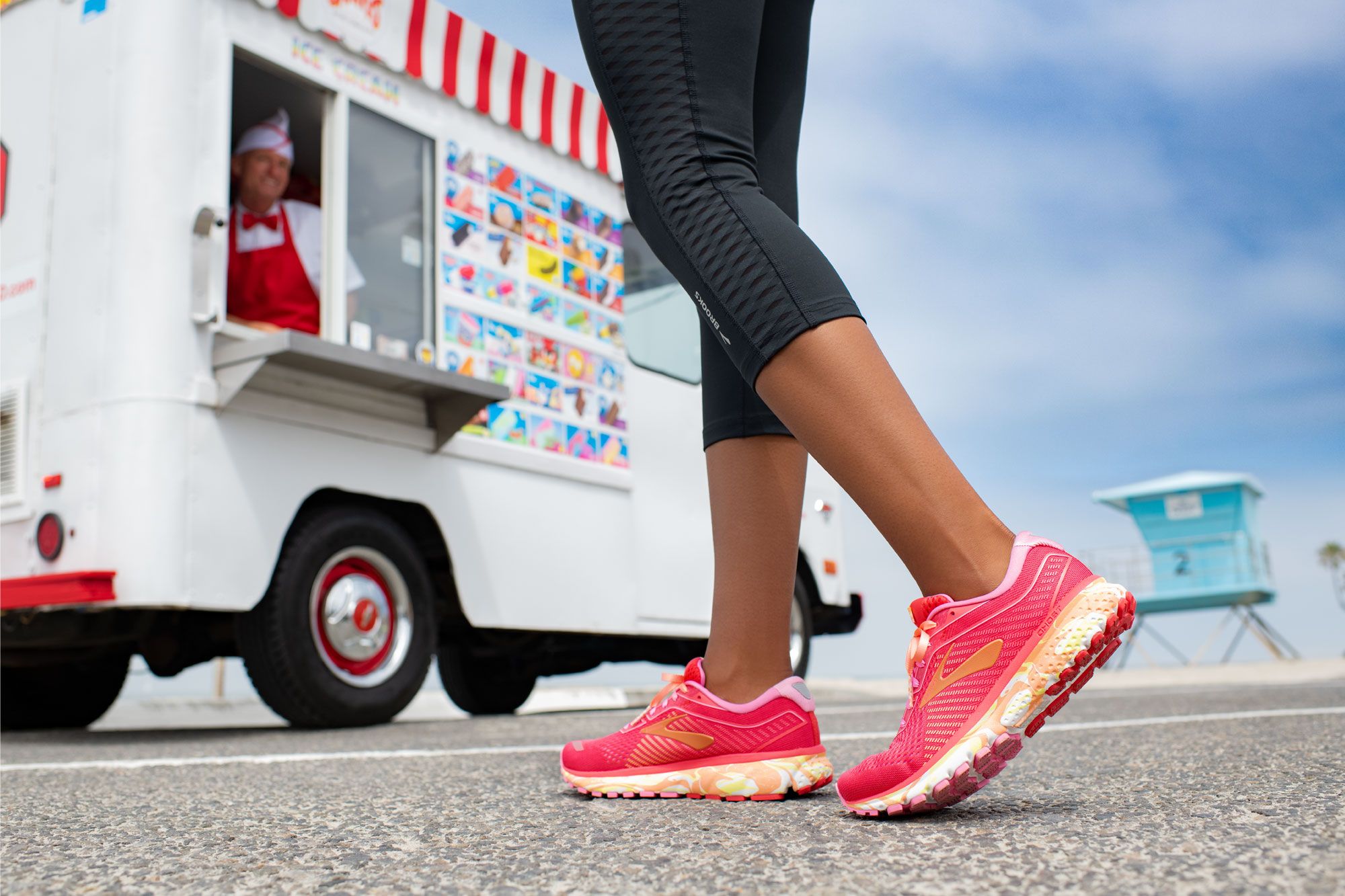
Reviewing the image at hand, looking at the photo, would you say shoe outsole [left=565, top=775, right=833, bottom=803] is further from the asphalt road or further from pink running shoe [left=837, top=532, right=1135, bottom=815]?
pink running shoe [left=837, top=532, right=1135, bottom=815]

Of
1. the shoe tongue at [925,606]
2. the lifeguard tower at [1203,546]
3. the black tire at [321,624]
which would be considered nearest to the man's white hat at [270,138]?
the black tire at [321,624]

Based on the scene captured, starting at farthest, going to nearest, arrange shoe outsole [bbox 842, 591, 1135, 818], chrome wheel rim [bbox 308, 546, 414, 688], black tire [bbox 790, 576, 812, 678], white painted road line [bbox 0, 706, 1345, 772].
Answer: black tire [bbox 790, 576, 812, 678]
chrome wheel rim [bbox 308, 546, 414, 688]
white painted road line [bbox 0, 706, 1345, 772]
shoe outsole [bbox 842, 591, 1135, 818]

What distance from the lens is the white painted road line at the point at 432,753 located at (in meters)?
1.92

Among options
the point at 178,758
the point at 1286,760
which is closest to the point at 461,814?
the point at 1286,760

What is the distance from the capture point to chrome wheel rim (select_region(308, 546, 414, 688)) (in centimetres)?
354

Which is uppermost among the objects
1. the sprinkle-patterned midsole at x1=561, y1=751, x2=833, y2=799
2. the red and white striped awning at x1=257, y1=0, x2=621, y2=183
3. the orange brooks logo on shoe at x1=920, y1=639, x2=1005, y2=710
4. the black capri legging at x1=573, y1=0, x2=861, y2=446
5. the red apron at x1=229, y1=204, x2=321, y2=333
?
the red and white striped awning at x1=257, y1=0, x2=621, y2=183

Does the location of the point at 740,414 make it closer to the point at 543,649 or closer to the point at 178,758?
the point at 178,758

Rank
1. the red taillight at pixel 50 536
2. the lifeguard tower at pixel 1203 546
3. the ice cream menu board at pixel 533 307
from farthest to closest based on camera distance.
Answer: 1. the lifeguard tower at pixel 1203 546
2. the ice cream menu board at pixel 533 307
3. the red taillight at pixel 50 536

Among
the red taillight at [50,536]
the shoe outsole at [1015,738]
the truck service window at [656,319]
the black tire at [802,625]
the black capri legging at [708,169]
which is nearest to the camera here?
the shoe outsole at [1015,738]

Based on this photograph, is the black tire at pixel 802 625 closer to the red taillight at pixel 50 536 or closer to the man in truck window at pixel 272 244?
the man in truck window at pixel 272 244

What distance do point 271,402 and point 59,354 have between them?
632mm

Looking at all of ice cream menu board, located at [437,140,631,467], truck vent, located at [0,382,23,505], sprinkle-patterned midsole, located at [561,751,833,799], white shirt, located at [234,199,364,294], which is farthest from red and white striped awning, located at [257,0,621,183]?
sprinkle-patterned midsole, located at [561,751,833,799]

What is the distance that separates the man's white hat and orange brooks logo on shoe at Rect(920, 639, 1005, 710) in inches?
140

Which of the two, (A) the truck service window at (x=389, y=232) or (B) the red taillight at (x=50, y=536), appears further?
(A) the truck service window at (x=389, y=232)
